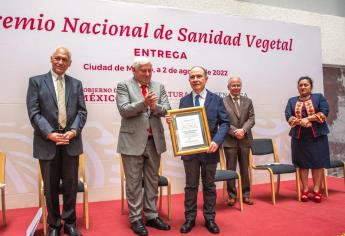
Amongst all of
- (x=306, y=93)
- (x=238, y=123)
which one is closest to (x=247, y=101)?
(x=238, y=123)

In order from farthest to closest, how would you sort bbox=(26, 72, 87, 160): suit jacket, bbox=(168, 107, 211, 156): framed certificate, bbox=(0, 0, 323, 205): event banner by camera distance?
bbox=(0, 0, 323, 205): event banner < bbox=(168, 107, 211, 156): framed certificate < bbox=(26, 72, 87, 160): suit jacket

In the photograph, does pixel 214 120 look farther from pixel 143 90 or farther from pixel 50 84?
pixel 50 84

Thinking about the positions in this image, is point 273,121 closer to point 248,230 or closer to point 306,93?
point 306,93

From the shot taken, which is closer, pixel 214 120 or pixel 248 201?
pixel 214 120

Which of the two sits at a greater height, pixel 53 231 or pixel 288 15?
pixel 288 15

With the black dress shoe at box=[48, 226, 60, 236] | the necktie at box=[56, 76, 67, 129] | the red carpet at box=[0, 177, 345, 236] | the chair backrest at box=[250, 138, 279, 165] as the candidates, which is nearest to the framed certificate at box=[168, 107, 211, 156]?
the red carpet at box=[0, 177, 345, 236]

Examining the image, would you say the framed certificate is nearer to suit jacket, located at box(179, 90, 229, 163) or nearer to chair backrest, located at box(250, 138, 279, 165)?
suit jacket, located at box(179, 90, 229, 163)

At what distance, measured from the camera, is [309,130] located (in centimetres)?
436

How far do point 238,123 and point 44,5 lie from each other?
269 centimetres

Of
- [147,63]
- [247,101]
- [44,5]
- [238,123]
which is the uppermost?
[44,5]

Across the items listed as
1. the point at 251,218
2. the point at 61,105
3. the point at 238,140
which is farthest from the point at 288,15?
the point at 61,105

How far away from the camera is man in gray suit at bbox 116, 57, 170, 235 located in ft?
10.3

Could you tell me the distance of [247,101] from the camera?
4402mm

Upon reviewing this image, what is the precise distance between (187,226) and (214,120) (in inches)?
38.7
